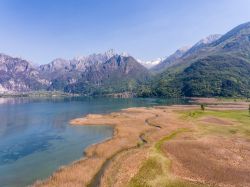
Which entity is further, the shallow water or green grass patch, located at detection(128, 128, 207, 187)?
the shallow water

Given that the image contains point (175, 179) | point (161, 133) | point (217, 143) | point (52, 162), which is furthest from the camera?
point (161, 133)

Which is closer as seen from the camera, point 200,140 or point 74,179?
point 74,179

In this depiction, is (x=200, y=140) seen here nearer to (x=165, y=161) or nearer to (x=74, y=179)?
(x=165, y=161)

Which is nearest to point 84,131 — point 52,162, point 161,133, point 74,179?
point 161,133

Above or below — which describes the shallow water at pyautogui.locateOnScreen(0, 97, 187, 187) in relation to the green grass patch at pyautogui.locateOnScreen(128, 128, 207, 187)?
below

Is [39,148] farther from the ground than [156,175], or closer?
closer

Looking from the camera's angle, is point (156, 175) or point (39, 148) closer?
point (156, 175)

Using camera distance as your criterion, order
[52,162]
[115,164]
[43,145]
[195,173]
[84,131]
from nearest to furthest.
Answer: [195,173] < [115,164] < [52,162] < [43,145] < [84,131]

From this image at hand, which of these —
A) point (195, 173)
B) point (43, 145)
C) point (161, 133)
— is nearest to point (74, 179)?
point (195, 173)

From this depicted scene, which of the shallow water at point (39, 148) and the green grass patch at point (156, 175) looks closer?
the green grass patch at point (156, 175)

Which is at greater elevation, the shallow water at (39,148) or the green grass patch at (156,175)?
the green grass patch at (156,175)
